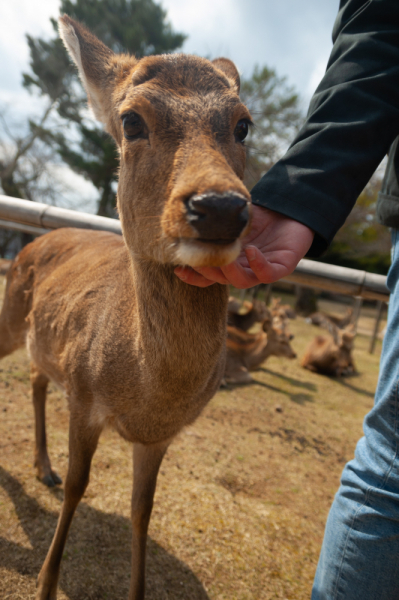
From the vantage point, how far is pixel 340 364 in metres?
8.50

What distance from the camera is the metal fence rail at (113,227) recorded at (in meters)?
3.53

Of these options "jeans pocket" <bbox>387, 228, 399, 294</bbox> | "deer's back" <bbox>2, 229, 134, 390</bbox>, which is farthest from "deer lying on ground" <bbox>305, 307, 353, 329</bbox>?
"jeans pocket" <bbox>387, 228, 399, 294</bbox>

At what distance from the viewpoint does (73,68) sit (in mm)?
19000

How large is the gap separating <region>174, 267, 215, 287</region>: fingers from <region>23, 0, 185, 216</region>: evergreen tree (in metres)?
17.9

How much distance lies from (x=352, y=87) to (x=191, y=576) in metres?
2.61

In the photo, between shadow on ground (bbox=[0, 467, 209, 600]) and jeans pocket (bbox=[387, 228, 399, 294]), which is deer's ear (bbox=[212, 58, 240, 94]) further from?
shadow on ground (bbox=[0, 467, 209, 600])

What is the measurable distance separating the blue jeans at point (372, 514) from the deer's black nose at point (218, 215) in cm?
78

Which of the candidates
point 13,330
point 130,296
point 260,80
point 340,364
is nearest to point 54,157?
point 260,80

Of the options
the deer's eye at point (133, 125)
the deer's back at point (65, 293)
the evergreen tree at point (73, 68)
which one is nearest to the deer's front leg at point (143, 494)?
the deer's back at point (65, 293)

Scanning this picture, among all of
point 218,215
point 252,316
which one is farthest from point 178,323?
point 252,316

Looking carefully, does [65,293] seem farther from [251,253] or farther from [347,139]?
[347,139]

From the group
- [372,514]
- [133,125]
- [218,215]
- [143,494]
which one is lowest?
[143,494]

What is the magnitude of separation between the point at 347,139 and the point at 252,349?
6.11 metres

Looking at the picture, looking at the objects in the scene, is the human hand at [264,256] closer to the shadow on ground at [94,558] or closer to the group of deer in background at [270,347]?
the shadow on ground at [94,558]
